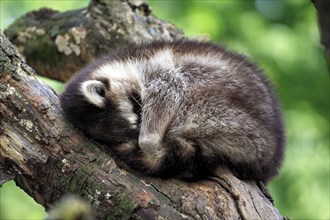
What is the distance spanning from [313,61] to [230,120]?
336 centimetres

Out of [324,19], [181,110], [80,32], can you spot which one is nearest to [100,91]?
[181,110]

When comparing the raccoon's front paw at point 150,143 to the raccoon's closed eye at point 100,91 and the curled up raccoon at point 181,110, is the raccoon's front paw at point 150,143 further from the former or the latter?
the raccoon's closed eye at point 100,91

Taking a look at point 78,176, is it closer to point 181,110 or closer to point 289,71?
point 181,110

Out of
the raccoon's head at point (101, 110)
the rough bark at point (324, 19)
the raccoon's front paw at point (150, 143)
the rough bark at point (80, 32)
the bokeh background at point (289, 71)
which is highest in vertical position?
the rough bark at point (324, 19)

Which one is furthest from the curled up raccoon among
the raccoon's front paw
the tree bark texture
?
the tree bark texture

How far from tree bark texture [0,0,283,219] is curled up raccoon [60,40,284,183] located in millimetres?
113

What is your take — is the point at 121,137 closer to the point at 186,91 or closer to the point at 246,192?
the point at 186,91

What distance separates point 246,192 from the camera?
373 cm

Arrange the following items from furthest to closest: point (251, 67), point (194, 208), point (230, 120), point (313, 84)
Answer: point (313, 84) < point (251, 67) < point (230, 120) < point (194, 208)

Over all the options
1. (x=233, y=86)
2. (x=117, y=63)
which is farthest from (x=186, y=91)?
(x=117, y=63)

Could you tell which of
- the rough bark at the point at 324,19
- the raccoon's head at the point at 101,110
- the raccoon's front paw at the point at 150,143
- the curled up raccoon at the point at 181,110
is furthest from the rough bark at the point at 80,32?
the rough bark at the point at 324,19

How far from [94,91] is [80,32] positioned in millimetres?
1648

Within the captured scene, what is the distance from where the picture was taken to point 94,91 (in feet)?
14.1

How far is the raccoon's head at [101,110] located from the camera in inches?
157
